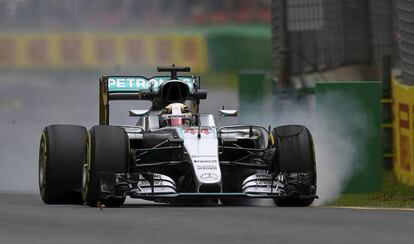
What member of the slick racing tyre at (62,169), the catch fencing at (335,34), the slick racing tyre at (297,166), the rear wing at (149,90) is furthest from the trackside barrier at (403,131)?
the catch fencing at (335,34)

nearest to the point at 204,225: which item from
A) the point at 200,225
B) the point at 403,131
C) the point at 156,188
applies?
the point at 200,225

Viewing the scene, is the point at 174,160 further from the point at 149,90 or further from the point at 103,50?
the point at 103,50

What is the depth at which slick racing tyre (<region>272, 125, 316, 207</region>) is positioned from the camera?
13242mm

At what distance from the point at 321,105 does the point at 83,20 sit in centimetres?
545

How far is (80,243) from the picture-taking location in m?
9.22

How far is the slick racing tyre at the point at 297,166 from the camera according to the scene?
13242 millimetres

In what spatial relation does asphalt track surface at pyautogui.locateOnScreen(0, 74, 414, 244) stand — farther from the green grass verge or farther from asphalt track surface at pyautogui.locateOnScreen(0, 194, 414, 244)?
the green grass verge

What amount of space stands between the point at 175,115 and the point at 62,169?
1.26m

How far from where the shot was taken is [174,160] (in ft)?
44.5

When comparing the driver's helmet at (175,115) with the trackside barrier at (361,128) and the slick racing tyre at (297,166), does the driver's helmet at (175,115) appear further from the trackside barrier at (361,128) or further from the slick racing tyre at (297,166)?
the trackside barrier at (361,128)

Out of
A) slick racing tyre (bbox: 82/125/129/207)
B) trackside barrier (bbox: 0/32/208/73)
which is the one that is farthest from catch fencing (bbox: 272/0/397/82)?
slick racing tyre (bbox: 82/125/129/207)

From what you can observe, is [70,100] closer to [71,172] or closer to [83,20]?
[83,20]

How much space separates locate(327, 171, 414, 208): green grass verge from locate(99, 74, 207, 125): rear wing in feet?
6.39

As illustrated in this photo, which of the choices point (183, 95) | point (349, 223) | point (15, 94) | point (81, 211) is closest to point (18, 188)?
point (15, 94)
